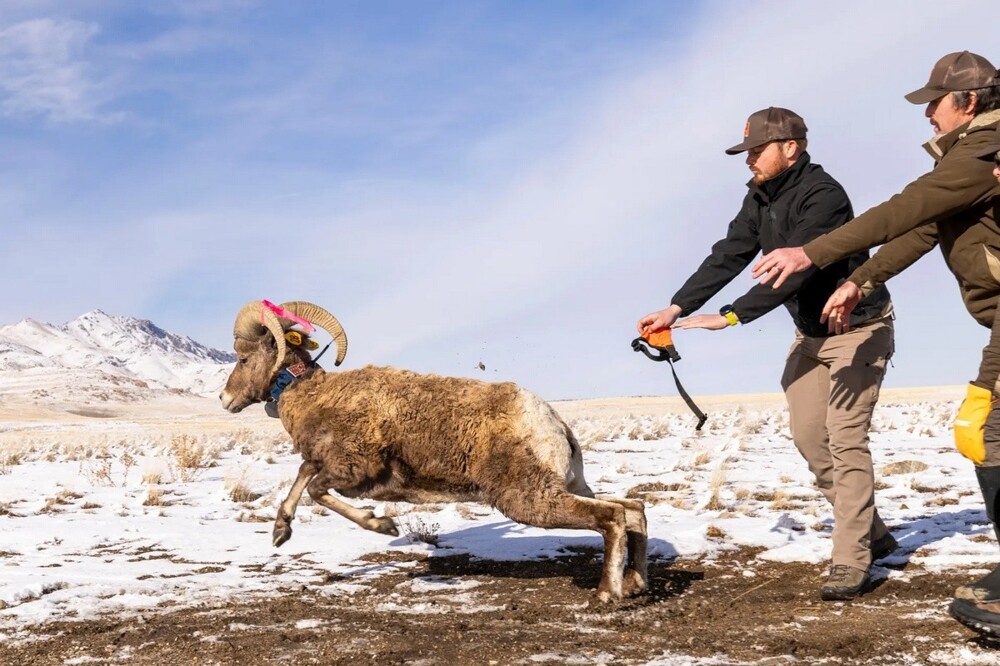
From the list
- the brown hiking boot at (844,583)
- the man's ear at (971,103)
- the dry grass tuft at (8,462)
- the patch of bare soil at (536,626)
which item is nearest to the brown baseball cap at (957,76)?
the man's ear at (971,103)

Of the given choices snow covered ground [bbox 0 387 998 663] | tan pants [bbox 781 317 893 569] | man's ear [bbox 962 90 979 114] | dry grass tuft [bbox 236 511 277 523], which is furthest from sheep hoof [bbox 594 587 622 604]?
dry grass tuft [bbox 236 511 277 523]

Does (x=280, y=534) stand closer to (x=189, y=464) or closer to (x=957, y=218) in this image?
(x=957, y=218)

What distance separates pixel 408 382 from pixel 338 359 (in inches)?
50.2

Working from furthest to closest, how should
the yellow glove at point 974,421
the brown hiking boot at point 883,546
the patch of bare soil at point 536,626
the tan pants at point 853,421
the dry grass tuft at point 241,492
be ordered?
the dry grass tuft at point 241,492, the brown hiking boot at point 883,546, the tan pants at point 853,421, the patch of bare soil at point 536,626, the yellow glove at point 974,421

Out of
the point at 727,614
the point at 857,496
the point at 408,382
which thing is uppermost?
the point at 408,382

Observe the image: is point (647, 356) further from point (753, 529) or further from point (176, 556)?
point (176, 556)

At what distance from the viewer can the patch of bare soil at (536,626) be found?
16.2 ft

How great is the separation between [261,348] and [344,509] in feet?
6.68

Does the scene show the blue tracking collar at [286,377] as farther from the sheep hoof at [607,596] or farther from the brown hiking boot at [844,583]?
the brown hiking boot at [844,583]

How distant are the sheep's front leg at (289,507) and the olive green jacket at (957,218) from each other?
4.56 metres

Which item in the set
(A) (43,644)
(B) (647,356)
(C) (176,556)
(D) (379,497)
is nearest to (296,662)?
(A) (43,644)

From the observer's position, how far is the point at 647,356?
648cm

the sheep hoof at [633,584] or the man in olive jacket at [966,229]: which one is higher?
the man in olive jacket at [966,229]

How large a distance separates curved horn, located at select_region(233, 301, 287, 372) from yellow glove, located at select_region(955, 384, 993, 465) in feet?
18.8
